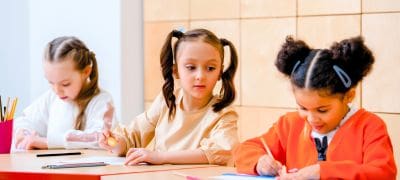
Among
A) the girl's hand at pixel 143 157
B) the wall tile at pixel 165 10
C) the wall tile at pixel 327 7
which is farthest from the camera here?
the wall tile at pixel 165 10

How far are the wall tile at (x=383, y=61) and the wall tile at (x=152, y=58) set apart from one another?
3.73 ft

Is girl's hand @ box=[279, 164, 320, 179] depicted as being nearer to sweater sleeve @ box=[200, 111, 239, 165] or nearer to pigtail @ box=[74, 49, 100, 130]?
sweater sleeve @ box=[200, 111, 239, 165]

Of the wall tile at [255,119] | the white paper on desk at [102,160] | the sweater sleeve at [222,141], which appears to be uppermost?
the sweater sleeve at [222,141]

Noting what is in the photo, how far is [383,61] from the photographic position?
3074 mm

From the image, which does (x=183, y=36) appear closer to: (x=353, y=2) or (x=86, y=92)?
(x=86, y=92)

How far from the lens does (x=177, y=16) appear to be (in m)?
3.80

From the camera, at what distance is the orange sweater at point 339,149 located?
171 cm

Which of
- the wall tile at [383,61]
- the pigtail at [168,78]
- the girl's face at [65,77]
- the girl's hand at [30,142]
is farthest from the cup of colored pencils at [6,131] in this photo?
the wall tile at [383,61]

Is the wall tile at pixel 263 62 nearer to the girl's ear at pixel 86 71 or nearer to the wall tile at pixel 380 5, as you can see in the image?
the wall tile at pixel 380 5

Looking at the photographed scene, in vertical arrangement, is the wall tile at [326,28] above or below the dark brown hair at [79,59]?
above

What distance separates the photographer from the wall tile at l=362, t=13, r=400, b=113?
304cm

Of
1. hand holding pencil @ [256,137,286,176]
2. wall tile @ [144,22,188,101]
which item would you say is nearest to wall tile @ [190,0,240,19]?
wall tile @ [144,22,188,101]

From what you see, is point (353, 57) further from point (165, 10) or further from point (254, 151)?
point (165, 10)

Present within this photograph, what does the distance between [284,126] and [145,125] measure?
652 mm
